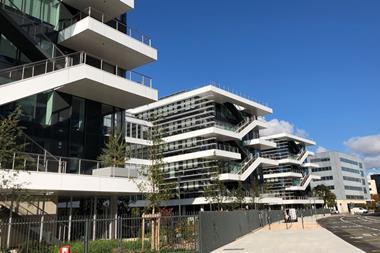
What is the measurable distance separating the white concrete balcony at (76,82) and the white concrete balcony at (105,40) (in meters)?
0.97

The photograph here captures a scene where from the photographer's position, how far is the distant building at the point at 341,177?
5591 inches

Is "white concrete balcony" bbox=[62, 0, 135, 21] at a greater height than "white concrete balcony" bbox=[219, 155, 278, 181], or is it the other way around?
"white concrete balcony" bbox=[62, 0, 135, 21]

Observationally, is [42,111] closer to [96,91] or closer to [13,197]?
[96,91]

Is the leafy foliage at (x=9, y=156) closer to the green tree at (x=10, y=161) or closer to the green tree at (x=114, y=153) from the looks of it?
the green tree at (x=10, y=161)

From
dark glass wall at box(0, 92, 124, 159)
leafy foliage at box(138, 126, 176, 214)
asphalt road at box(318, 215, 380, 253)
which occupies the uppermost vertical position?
dark glass wall at box(0, 92, 124, 159)

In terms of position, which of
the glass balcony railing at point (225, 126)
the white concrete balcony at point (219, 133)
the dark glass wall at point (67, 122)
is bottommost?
the dark glass wall at point (67, 122)

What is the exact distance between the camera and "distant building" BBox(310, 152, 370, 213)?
466ft

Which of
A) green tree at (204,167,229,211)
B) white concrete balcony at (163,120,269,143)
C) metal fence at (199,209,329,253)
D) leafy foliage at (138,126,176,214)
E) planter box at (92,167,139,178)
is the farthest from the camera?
white concrete balcony at (163,120,269,143)

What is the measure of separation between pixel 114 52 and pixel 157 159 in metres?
12.1

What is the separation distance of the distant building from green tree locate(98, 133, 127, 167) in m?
119

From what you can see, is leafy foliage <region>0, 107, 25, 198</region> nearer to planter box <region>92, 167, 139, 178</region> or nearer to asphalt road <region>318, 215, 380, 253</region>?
planter box <region>92, 167, 139, 178</region>

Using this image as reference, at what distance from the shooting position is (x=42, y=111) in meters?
25.9

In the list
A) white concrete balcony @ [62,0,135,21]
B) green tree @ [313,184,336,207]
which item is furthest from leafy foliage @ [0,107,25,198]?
green tree @ [313,184,336,207]

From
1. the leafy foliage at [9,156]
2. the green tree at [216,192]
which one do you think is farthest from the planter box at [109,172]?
the green tree at [216,192]
